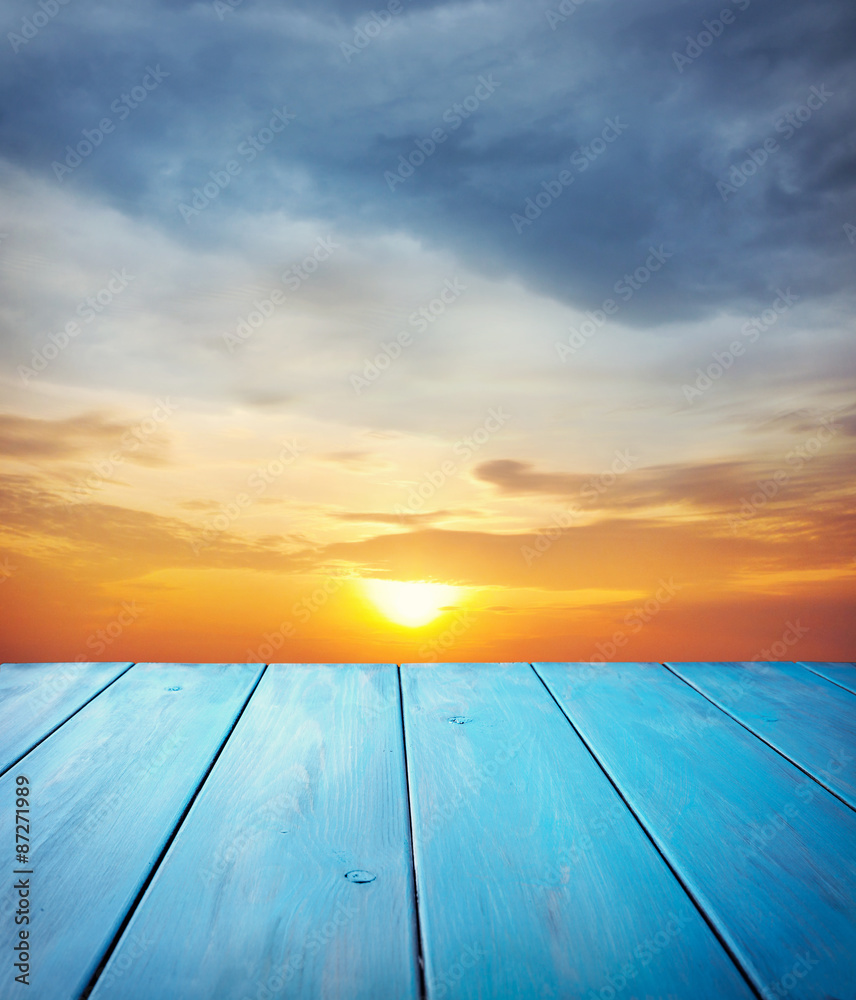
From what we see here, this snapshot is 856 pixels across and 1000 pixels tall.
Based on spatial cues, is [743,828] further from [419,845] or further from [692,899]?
[419,845]

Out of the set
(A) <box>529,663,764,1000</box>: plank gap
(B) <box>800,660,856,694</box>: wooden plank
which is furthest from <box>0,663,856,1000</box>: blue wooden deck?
(B) <box>800,660,856,694</box>: wooden plank

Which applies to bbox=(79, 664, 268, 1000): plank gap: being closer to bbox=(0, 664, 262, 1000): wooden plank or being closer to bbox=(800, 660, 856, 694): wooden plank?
bbox=(0, 664, 262, 1000): wooden plank

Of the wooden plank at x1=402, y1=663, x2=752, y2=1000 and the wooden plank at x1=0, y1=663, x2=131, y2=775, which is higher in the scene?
the wooden plank at x1=0, y1=663, x2=131, y2=775

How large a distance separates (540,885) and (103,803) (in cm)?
62

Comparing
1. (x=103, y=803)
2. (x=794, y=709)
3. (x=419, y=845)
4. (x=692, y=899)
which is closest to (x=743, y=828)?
(x=692, y=899)

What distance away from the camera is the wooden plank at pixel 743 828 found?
0.74 m

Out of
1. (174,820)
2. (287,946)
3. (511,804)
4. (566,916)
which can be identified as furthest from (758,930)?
(174,820)

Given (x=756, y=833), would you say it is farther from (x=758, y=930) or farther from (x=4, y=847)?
(x=4, y=847)

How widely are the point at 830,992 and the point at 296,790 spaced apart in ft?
2.26

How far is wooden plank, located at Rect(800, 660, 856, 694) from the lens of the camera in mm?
1665

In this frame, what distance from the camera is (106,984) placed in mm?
669

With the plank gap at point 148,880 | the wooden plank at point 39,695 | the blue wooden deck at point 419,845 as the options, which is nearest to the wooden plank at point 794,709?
the blue wooden deck at point 419,845

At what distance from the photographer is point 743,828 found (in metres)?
0.97

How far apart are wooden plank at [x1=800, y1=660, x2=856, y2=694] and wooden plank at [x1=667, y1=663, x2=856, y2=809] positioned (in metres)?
0.03
